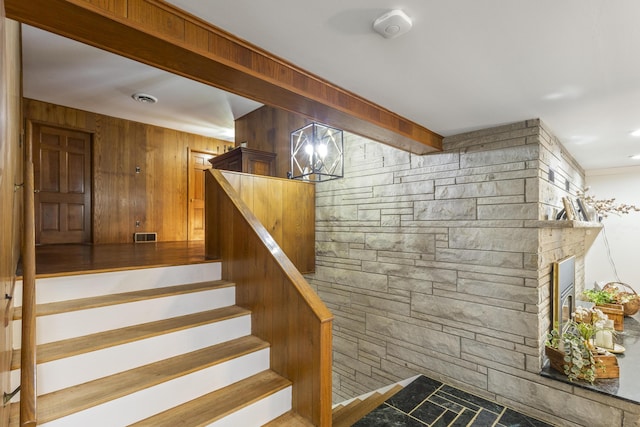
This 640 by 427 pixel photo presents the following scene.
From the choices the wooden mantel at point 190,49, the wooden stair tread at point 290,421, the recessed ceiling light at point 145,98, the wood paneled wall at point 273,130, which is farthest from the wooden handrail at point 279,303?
the recessed ceiling light at point 145,98

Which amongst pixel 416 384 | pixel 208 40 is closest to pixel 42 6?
pixel 208 40

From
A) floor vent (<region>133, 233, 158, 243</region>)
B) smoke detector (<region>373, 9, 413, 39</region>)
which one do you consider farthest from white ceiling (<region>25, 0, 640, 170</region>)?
floor vent (<region>133, 233, 158, 243</region>)

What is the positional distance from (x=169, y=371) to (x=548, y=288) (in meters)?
2.98

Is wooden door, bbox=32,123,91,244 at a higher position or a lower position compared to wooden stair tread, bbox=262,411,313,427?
higher

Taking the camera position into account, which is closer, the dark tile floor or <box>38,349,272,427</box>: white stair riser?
<box>38,349,272,427</box>: white stair riser

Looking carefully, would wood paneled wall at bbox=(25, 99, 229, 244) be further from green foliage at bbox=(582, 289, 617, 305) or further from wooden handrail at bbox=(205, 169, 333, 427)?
green foliage at bbox=(582, 289, 617, 305)

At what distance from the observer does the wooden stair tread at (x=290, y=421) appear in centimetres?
179

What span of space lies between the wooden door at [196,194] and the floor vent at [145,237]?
0.65 metres

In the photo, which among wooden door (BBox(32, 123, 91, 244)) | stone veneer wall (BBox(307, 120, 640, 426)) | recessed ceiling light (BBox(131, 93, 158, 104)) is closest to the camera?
stone veneer wall (BBox(307, 120, 640, 426))

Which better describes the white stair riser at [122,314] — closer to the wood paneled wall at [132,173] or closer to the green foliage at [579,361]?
the green foliage at [579,361]

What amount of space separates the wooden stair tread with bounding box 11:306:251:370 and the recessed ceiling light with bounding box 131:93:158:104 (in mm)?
3533

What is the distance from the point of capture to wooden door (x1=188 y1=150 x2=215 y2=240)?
19.9 feet

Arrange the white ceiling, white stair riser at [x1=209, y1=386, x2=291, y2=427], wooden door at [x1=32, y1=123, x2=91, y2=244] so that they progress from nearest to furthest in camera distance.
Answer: the white ceiling, white stair riser at [x1=209, y1=386, x2=291, y2=427], wooden door at [x1=32, y1=123, x2=91, y2=244]

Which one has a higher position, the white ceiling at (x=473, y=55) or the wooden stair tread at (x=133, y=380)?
the white ceiling at (x=473, y=55)
